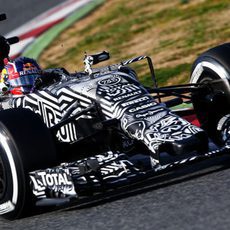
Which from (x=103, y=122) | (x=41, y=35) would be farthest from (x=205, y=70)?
(x=41, y=35)

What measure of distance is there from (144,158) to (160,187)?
1.19m

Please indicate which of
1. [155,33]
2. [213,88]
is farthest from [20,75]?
[155,33]

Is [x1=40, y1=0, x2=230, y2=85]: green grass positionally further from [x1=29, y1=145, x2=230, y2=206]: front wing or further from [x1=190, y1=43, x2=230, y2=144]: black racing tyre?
[x1=29, y1=145, x2=230, y2=206]: front wing

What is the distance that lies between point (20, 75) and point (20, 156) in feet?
5.51

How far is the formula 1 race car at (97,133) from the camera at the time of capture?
241 inches

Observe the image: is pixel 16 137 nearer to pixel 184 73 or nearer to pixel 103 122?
pixel 103 122

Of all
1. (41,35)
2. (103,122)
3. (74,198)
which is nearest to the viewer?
(74,198)

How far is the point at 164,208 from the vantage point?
5664 mm

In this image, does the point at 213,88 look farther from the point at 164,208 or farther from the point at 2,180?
the point at 2,180

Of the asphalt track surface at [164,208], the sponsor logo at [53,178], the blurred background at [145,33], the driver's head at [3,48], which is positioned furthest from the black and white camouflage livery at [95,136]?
the blurred background at [145,33]

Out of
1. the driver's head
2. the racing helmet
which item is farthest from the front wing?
the driver's head

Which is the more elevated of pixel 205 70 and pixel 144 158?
pixel 205 70

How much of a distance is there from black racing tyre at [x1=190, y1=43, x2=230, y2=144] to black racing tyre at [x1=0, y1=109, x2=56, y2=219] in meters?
1.60

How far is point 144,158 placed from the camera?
752cm
